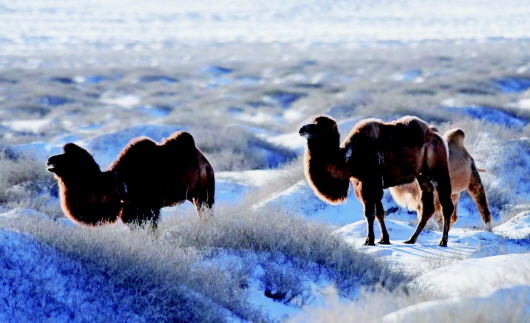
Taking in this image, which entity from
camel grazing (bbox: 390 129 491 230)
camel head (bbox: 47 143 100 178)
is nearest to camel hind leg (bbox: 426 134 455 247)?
camel grazing (bbox: 390 129 491 230)

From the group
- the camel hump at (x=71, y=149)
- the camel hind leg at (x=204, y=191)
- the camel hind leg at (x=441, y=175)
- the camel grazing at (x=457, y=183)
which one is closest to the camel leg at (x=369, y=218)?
the camel hind leg at (x=441, y=175)

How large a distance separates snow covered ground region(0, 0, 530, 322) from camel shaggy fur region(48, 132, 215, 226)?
0.41 meters

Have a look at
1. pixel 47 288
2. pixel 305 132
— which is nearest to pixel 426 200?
pixel 305 132

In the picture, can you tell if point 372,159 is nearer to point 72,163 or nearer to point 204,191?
point 204,191

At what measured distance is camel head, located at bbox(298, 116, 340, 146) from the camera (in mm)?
10273

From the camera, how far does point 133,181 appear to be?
377 inches

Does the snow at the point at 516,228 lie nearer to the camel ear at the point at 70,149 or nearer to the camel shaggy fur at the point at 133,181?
the camel shaggy fur at the point at 133,181

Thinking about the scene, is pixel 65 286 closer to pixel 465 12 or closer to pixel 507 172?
pixel 507 172

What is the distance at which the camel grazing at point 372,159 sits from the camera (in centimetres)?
1048

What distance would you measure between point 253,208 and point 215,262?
19.0 ft

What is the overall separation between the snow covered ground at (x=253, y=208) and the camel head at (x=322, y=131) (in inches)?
39.4

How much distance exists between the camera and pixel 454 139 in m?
12.7

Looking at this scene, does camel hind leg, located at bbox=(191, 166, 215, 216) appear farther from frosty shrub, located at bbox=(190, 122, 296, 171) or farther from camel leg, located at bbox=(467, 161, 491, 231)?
frosty shrub, located at bbox=(190, 122, 296, 171)

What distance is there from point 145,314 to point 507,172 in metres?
12.2
